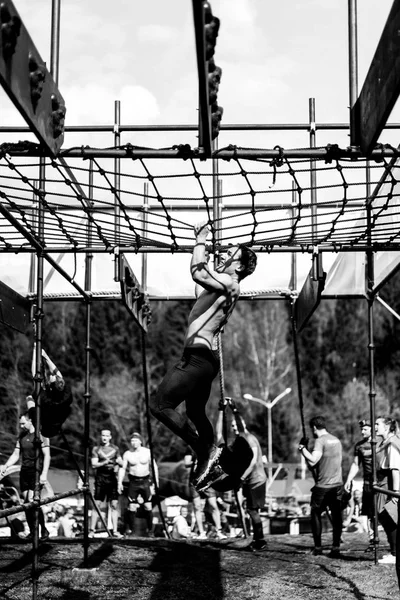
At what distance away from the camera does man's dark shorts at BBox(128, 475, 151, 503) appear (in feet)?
42.9

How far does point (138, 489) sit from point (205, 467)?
6668 mm

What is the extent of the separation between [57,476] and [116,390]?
6558 mm

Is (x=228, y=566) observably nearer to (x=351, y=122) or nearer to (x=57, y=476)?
(x=351, y=122)

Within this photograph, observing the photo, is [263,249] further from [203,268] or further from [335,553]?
[335,553]

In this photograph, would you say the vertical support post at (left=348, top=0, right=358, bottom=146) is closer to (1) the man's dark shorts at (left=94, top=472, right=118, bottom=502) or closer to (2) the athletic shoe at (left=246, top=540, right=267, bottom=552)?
(2) the athletic shoe at (left=246, top=540, right=267, bottom=552)

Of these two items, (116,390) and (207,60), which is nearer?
(207,60)

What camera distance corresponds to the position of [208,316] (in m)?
6.68

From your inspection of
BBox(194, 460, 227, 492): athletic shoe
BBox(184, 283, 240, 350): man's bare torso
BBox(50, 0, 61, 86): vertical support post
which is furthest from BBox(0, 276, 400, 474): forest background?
BBox(50, 0, 61, 86): vertical support post

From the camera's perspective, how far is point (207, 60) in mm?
4523

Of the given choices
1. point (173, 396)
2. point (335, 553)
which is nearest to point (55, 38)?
point (173, 396)

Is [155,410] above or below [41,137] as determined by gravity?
below

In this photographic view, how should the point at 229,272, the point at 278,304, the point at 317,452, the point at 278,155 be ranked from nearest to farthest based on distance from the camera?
the point at 278,155
the point at 229,272
the point at 317,452
the point at 278,304

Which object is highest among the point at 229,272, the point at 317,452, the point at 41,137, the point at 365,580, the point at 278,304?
the point at 278,304

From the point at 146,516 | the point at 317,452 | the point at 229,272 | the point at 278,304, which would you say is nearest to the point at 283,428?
the point at 278,304
